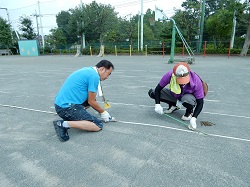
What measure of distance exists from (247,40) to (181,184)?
18.1m

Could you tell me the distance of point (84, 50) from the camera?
26.3m

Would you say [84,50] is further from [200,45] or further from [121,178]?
[121,178]

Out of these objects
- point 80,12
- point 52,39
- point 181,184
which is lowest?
point 181,184

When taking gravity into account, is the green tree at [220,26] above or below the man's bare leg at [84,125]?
above

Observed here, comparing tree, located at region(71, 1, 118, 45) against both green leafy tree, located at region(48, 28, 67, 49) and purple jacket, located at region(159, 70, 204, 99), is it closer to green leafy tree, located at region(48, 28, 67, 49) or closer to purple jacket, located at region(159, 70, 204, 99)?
green leafy tree, located at region(48, 28, 67, 49)

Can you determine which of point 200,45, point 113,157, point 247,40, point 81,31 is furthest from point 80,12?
point 113,157

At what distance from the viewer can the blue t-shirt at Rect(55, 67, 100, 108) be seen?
2480mm

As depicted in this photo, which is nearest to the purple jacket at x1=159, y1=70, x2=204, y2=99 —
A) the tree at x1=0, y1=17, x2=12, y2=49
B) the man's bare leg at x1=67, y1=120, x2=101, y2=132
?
the man's bare leg at x1=67, y1=120, x2=101, y2=132

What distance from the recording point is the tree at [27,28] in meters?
31.7

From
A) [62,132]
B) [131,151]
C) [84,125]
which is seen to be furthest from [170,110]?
[62,132]

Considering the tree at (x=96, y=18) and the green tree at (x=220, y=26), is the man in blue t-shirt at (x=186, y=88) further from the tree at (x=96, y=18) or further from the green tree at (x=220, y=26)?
the tree at (x=96, y=18)

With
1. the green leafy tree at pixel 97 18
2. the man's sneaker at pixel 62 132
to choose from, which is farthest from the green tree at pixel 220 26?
the man's sneaker at pixel 62 132

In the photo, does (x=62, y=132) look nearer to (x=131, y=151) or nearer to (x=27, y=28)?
(x=131, y=151)

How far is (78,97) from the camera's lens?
8.41 ft
